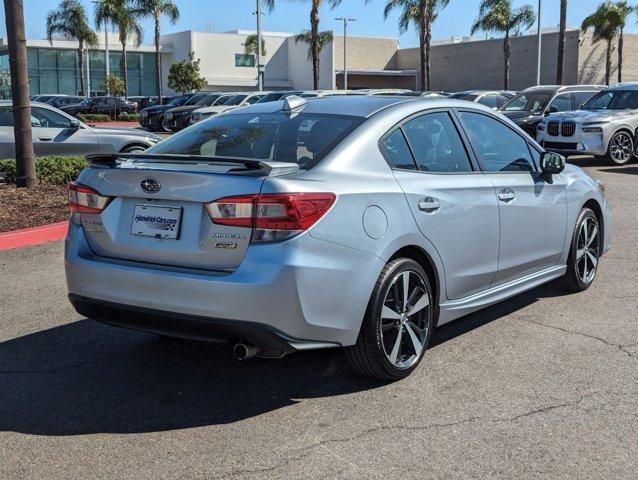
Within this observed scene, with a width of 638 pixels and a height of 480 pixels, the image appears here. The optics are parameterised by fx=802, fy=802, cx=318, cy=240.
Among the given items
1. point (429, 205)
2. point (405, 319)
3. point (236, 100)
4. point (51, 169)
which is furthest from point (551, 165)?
point (236, 100)

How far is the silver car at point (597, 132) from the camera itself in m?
17.2

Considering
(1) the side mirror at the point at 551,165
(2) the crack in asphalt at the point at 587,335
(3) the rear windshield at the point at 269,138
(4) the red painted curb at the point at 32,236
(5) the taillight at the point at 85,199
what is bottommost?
(2) the crack in asphalt at the point at 587,335

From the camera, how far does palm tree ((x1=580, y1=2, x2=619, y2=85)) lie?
51.1m

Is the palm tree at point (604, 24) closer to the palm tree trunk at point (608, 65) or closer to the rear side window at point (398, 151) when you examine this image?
the palm tree trunk at point (608, 65)

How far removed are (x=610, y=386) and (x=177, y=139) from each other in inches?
121

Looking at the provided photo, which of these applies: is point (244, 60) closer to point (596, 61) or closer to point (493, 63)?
point (493, 63)

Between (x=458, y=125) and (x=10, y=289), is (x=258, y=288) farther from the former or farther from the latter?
(x=10, y=289)

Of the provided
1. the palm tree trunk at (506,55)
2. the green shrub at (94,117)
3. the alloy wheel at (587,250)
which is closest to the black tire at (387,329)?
the alloy wheel at (587,250)

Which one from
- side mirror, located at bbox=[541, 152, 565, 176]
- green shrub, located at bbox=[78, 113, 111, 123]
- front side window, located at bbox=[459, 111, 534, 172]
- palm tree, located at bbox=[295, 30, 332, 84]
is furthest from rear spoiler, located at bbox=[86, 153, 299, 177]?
palm tree, located at bbox=[295, 30, 332, 84]

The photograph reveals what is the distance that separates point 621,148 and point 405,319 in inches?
572

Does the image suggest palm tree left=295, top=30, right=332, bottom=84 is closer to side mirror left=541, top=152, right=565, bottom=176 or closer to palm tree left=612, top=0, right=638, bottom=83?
palm tree left=612, top=0, right=638, bottom=83

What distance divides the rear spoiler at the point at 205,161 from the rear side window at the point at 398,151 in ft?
2.39

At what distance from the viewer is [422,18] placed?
147 ft

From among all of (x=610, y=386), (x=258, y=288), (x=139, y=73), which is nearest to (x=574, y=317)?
(x=610, y=386)
